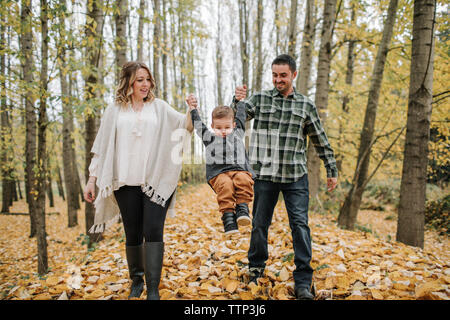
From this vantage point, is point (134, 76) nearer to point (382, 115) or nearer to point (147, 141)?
point (147, 141)

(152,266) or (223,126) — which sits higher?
(223,126)

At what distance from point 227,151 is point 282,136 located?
0.62 metres

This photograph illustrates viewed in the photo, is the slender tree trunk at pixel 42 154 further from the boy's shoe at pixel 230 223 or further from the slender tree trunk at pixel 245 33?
the slender tree trunk at pixel 245 33

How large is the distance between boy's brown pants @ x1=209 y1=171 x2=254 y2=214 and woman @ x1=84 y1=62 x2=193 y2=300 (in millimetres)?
485

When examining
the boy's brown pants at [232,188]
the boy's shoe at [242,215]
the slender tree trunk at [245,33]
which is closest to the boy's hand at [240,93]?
the boy's brown pants at [232,188]

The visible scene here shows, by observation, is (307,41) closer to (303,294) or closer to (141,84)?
(141,84)

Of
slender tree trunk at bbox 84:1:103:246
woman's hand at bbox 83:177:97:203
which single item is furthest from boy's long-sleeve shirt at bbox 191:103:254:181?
slender tree trunk at bbox 84:1:103:246

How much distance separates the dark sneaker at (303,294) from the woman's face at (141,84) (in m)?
2.53

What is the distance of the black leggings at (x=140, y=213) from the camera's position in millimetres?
2578

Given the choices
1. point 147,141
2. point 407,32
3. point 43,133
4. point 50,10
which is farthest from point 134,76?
point 407,32

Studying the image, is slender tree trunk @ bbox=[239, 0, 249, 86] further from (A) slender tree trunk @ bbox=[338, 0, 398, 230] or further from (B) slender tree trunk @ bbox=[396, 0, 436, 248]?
(B) slender tree trunk @ bbox=[396, 0, 436, 248]

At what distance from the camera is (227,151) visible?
9.61 feet

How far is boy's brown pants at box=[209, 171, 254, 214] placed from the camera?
2.76 m

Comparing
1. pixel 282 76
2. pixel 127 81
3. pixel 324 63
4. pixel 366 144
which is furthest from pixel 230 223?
pixel 324 63
